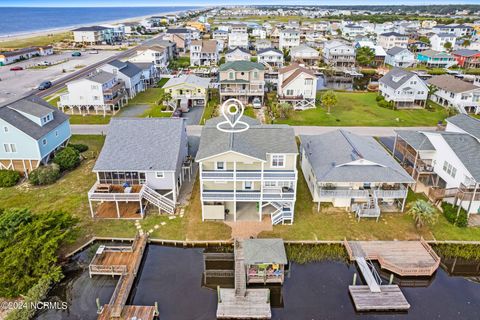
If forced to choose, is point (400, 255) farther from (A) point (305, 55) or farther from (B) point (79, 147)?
(A) point (305, 55)

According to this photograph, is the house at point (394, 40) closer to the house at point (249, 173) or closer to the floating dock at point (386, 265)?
the house at point (249, 173)

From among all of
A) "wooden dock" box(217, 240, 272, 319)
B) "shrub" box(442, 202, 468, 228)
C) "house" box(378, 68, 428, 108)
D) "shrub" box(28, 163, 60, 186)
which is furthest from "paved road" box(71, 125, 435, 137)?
"wooden dock" box(217, 240, 272, 319)

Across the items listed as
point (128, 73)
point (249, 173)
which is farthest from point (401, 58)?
point (249, 173)

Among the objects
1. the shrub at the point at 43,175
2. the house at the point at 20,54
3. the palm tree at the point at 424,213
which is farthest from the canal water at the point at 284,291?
the house at the point at 20,54

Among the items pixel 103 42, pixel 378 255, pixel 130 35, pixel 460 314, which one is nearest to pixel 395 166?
pixel 378 255

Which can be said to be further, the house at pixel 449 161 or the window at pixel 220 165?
the house at pixel 449 161

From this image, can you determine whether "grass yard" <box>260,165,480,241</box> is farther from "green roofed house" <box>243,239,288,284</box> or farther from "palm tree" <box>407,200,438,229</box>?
"green roofed house" <box>243,239,288,284</box>
